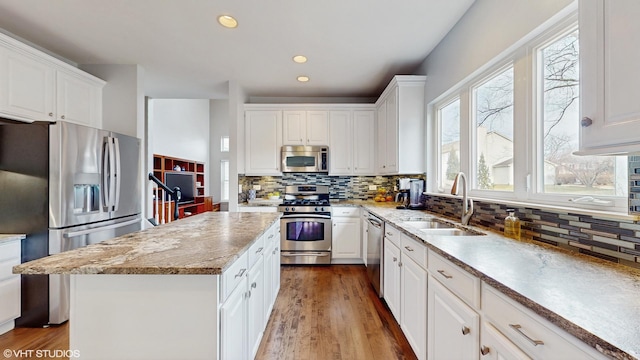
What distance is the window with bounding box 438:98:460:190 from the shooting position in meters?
2.71

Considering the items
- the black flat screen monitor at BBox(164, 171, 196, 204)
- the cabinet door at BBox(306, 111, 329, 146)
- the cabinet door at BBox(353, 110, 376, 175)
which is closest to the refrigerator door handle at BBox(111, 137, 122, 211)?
the cabinet door at BBox(306, 111, 329, 146)

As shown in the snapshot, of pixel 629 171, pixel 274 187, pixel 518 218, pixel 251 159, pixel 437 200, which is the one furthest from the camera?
pixel 274 187

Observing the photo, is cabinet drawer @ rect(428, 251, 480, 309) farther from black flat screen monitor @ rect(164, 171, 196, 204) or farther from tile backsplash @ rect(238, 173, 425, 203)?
black flat screen monitor @ rect(164, 171, 196, 204)

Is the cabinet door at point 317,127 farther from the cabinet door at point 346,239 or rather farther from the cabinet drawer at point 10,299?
the cabinet drawer at point 10,299

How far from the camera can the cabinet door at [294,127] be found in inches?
165

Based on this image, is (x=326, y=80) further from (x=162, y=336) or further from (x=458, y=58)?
(x=162, y=336)

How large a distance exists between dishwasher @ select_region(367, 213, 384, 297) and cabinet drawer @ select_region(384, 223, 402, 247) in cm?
11

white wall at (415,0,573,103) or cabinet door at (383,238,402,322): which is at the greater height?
white wall at (415,0,573,103)

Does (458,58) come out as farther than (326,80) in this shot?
No

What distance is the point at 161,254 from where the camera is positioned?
4.12ft

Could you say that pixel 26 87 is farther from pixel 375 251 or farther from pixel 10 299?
pixel 375 251

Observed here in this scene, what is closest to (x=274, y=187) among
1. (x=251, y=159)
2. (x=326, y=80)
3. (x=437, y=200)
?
(x=251, y=159)

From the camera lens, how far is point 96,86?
3.17 m

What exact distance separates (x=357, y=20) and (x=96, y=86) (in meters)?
3.09
